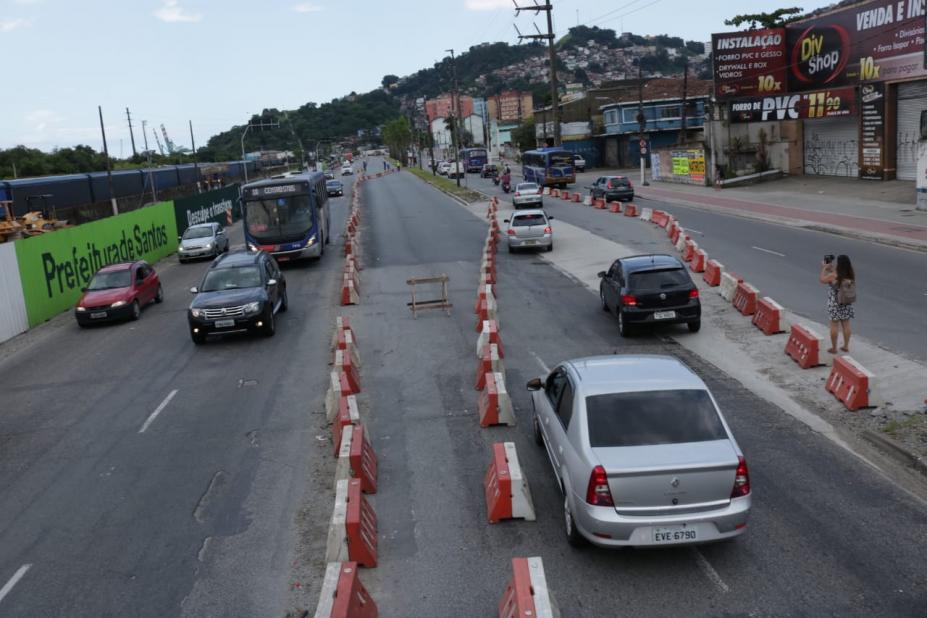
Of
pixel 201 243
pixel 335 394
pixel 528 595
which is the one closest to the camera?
pixel 528 595

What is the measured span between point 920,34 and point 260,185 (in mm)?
31808

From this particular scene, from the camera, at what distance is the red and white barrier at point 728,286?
63.9 feet

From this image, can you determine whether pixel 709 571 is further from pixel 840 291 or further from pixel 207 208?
pixel 207 208

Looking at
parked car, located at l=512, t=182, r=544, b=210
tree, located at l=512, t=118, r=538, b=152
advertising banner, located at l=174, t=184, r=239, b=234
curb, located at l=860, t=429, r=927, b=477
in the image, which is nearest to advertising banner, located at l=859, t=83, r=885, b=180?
parked car, located at l=512, t=182, r=544, b=210

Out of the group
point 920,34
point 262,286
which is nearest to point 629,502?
point 262,286

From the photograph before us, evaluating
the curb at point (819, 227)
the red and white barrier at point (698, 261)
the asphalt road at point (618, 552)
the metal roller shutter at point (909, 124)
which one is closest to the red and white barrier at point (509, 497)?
the asphalt road at point (618, 552)

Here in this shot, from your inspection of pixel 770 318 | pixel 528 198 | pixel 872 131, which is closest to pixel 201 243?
pixel 528 198

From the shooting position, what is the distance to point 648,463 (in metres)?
7.45

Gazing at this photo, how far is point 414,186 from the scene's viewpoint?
8231 cm

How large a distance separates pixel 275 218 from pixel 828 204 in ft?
82.6

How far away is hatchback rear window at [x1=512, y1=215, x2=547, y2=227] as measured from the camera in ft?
99.3

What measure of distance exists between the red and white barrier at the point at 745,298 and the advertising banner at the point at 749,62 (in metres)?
37.4

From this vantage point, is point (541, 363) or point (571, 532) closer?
point (571, 532)

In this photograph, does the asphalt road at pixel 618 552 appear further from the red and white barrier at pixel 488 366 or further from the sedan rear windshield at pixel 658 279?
the sedan rear windshield at pixel 658 279
